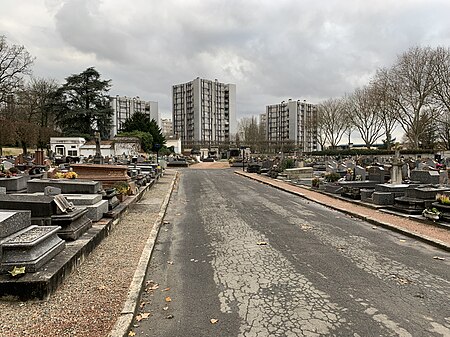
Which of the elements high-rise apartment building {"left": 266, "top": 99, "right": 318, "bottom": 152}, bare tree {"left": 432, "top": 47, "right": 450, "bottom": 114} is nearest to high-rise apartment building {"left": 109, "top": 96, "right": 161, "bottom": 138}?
high-rise apartment building {"left": 266, "top": 99, "right": 318, "bottom": 152}

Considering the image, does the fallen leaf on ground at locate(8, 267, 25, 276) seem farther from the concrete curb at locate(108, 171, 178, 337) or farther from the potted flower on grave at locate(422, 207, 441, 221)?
the potted flower on grave at locate(422, 207, 441, 221)

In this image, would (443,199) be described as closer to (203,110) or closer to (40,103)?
(40,103)

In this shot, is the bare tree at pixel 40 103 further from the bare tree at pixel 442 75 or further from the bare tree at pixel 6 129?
the bare tree at pixel 442 75

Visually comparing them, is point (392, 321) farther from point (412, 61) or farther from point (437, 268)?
point (412, 61)

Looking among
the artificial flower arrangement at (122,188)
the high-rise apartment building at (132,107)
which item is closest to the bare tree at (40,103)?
the artificial flower arrangement at (122,188)

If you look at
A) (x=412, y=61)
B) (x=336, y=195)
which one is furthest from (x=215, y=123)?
(x=336, y=195)

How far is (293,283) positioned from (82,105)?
180 ft

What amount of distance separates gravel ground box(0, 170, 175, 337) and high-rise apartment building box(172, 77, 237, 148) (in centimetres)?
11632

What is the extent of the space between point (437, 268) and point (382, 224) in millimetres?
3346

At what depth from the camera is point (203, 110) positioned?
124625 millimetres

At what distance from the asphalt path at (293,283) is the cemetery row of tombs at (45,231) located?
1205 millimetres

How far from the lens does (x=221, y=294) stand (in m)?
4.53

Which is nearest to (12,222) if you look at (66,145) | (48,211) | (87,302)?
(48,211)

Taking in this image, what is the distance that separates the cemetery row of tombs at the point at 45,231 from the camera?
411 centimetres
